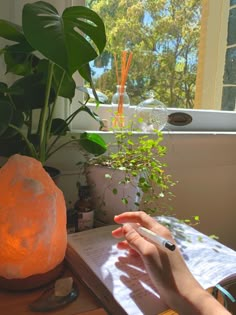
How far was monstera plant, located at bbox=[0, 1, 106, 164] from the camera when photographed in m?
0.39

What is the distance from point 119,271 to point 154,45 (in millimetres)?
1056

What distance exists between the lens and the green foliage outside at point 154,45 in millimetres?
1126

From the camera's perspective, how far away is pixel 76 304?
42 centimetres

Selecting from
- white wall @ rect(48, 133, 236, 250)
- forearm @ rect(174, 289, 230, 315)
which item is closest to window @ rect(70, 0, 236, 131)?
white wall @ rect(48, 133, 236, 250)

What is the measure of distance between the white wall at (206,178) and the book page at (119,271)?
0.50 meters

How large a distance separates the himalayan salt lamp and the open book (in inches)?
3.2

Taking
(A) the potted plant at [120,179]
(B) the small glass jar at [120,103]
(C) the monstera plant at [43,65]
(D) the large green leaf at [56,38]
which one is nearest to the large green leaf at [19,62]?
(C) the monstera plant at [43,65]

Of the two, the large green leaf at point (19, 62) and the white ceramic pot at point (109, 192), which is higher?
the large green leaf at point (19, 62)

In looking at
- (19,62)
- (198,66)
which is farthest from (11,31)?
(198,66)

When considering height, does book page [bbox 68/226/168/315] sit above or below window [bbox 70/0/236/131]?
below

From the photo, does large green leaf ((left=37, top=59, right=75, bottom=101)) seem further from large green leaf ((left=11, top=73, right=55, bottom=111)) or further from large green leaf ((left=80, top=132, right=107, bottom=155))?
large green leaf ((left=80, top=132, right=107, bottom=155))

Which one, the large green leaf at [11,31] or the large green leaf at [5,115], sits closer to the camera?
the large green leaf at [5,115]

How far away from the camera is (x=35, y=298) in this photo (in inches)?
16.8

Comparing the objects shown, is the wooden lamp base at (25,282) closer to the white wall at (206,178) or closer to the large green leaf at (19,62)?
the large green leaf at (19,62)
